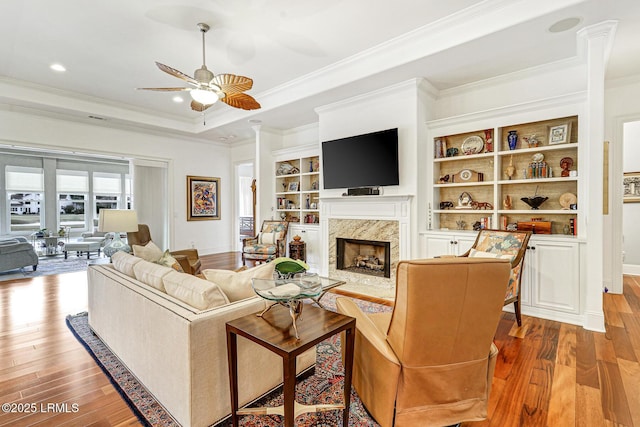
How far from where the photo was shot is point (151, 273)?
2.09 metres

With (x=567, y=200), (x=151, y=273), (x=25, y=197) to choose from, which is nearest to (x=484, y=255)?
(x=567, y=200)

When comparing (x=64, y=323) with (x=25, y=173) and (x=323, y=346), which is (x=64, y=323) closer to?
(x=323, y=346)

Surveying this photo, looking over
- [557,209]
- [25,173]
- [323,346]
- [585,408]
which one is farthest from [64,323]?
Answer: [25,173]

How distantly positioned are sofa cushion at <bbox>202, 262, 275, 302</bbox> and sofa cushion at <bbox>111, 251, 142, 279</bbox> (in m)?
0.83

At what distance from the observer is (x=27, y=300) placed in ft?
12.5

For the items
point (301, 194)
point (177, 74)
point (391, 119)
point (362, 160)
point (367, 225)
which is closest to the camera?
point (177, 74)

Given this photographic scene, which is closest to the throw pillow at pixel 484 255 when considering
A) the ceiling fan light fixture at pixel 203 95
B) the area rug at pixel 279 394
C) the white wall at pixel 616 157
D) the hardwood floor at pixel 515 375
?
the hardwood floor at pixel 515 375

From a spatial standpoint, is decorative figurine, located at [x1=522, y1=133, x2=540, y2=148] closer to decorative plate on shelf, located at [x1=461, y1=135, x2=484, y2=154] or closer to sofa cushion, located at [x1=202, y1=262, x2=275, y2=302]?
decorative plate on shelf, located at [x1=461, y1=135, x2=484, y2=154]

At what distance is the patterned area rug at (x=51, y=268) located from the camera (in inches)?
203

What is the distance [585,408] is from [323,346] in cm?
172

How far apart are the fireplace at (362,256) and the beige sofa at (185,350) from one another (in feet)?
8.98

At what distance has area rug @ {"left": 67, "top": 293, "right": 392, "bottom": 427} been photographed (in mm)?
1677

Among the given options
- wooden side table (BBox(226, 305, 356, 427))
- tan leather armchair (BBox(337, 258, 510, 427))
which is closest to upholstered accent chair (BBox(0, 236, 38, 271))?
wooden side table (BBox(226, 305, 356, 427))

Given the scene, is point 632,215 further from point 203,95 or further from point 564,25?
point 203,95
